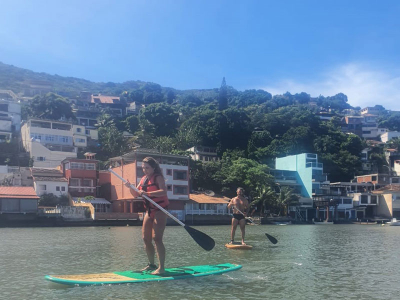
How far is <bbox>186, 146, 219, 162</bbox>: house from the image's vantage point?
75.6 metres

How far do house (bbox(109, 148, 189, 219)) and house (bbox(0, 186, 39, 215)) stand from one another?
10.9 m

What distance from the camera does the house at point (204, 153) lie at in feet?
248

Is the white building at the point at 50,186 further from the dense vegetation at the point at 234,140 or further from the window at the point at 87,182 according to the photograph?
the dense vegetation at the point at 234,140

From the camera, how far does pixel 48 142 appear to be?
65.1 meters

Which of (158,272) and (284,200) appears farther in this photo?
(284,200)

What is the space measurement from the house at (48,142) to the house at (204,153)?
21525 millimetres

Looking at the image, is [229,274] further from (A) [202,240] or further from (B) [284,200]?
(B) [284,200]

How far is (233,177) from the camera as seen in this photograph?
190 feet

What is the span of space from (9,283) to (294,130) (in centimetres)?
8027

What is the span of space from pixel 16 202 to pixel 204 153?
42.0 meters

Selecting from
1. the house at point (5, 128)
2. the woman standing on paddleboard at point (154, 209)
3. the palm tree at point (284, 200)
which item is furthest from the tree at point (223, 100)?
the woman standing on paddleboard at point (154, 209)

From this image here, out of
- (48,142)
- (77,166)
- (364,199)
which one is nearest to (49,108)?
(48,142)

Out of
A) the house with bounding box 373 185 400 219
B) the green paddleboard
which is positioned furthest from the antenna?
the green paddleboard

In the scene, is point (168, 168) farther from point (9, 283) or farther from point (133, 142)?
point (9, 283)
